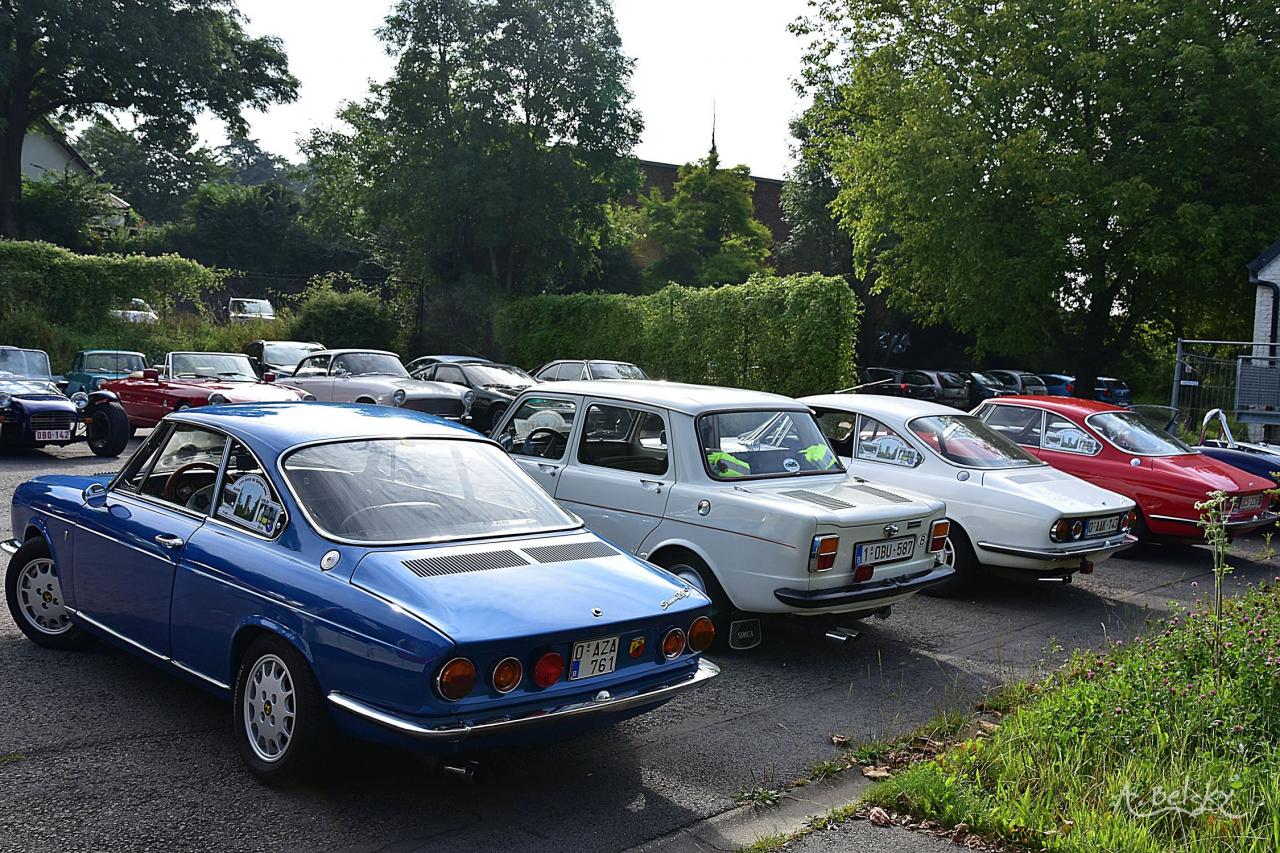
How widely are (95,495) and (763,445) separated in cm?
415

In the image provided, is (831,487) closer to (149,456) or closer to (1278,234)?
(149,456)

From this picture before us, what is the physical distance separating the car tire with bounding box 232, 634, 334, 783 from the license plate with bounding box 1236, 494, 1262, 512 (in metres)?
9.57

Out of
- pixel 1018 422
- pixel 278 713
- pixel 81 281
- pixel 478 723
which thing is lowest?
pixel 278 713

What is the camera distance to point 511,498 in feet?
17.2

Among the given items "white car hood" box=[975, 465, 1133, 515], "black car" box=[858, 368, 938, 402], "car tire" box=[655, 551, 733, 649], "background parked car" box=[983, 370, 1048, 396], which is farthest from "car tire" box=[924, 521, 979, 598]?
"background parked car" box=[983, 370, 1048, 396]

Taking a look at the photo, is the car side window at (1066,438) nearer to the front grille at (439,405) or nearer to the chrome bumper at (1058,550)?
the chrome bumper at (1058,550)

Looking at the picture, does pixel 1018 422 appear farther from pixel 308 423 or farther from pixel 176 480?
pixel 176 480

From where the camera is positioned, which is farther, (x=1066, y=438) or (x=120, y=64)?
(x=120, y=64)

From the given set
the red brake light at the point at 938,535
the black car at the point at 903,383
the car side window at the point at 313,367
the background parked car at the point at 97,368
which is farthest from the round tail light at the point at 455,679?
the black car at the point at 903,383

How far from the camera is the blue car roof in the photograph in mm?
4949

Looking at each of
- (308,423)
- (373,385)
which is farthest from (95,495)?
(373,385)

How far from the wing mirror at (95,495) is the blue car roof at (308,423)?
22.4 inches

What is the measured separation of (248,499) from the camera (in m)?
4.79

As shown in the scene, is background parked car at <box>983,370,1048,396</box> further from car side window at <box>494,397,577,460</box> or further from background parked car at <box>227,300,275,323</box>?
car side window at <box>494,397,577,460</box>
